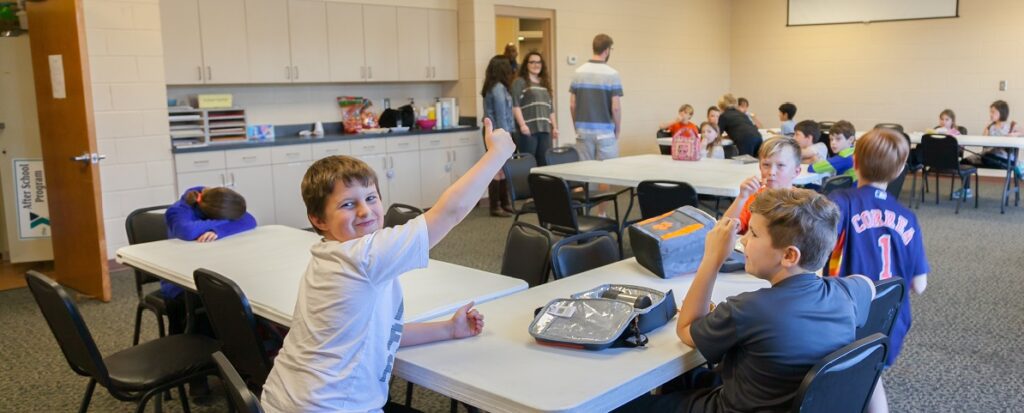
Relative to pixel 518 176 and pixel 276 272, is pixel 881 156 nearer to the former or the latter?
pixel 276 272

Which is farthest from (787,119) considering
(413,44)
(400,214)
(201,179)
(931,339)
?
(400,214)

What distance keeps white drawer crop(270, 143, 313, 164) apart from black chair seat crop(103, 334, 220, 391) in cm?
398

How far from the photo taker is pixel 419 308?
2441 mm

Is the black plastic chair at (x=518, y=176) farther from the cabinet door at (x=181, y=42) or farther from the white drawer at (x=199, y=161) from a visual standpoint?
Result: the cabinet door at (x=181, y=42)

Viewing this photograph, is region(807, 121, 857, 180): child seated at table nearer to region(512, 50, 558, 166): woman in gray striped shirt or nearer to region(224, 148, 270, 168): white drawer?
region(512, 50, 558, 166): woman in gray striped shirt

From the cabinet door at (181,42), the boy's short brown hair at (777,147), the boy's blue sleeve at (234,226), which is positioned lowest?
the boy's blue sleeve at (234,226)

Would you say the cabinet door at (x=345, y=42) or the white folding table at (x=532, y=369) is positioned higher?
the cabinet door at (x=345, y=42)

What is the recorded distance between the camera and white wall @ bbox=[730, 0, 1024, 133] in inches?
396

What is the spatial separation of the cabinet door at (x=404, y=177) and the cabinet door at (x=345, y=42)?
821 mm

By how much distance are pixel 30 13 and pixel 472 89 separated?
4019mm

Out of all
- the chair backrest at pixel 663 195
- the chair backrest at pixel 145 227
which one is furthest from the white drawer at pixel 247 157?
the chair backrest at pixel 663 195

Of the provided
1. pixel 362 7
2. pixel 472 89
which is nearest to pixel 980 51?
pixel 472 89

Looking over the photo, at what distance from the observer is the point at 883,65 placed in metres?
10.9

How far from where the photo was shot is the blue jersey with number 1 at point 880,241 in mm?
2758
